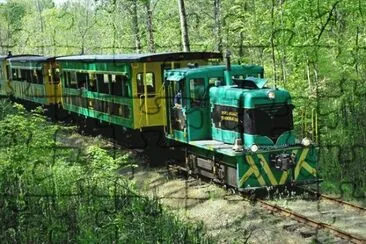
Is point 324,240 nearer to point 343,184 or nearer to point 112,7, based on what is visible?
point 343,184

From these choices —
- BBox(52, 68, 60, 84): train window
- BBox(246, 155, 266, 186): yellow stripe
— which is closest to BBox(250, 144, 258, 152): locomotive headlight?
BBox(246, 155, 266, 186): yellow stripe

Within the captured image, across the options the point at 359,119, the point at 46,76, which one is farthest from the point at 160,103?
the point at 46,76

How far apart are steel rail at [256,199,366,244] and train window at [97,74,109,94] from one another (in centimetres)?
647

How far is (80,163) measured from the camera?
11312 mm

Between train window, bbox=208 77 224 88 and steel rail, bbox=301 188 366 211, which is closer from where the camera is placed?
steel rail, bbox=301 188 366 211

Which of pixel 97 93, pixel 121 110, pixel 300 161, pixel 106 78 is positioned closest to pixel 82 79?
pixel 97 93

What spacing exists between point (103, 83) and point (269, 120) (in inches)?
244

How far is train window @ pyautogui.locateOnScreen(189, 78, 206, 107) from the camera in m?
11.9

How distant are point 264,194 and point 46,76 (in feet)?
39.7

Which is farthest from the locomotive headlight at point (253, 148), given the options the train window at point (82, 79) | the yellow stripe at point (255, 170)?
the train window at point (82, 79)

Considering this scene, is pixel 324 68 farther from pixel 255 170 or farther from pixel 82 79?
pixel 82 79

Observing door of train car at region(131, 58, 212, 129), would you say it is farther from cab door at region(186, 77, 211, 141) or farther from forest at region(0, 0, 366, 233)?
forest at region(0, 0, 366, 233)

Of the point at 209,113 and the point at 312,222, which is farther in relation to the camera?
the point at 209,113

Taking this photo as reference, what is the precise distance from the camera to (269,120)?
10695mm
